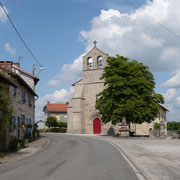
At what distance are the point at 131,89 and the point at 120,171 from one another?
2194 centimetres

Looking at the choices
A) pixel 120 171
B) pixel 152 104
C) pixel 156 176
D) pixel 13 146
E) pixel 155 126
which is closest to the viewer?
pixel 156 176

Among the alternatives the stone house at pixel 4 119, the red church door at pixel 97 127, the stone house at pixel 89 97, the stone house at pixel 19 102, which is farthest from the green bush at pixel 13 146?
the red church door at pixel 97 127

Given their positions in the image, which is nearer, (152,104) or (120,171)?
(120,171)

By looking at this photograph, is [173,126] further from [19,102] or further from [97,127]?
[19,102]

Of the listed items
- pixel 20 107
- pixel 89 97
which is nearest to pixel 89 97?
pixel 89 97

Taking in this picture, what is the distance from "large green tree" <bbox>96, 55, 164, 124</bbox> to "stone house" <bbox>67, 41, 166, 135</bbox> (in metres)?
10.9

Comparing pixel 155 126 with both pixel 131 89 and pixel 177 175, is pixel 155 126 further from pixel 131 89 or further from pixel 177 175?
pixel 177 175

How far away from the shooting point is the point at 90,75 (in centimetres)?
4381

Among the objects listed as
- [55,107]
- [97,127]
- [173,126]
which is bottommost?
[173,126]

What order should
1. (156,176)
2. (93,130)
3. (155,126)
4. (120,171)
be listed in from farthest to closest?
(155,126), (93,130), (120,171), (156,176)

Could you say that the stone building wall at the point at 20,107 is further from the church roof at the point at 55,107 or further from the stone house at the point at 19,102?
the church roof at the point at 55,107

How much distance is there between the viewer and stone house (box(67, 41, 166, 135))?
1673 inches

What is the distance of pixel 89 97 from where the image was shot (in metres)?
43.8

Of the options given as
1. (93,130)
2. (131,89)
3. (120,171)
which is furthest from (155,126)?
(120,171)
